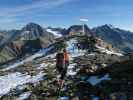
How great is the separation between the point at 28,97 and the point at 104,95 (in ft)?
29.0

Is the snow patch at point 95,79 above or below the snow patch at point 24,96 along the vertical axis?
above

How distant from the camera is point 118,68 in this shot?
119 feet

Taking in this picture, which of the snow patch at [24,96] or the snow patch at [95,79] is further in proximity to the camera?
the snow patch at [95,79]

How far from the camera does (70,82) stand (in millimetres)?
35844

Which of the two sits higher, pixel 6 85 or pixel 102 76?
pixel 102 76

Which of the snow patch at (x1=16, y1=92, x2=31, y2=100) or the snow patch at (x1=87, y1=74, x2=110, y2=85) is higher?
the snow patch at (x1=87, y1=74, x2=110, y2=85)

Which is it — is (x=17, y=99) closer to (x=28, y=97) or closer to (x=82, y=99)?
(x=28, y=97)

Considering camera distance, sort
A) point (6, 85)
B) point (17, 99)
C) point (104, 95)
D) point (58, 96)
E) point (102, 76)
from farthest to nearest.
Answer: point (6, 85), point (102, 76), point (17, 99), point (58, 96), point (104, 95)

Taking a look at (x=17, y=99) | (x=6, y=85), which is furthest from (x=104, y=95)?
(x=6, y=85)

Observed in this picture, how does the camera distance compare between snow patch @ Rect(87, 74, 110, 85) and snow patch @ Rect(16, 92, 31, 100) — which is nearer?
snow patch @ Rect(16, 92, 31, 100)

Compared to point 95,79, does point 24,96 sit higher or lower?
lower

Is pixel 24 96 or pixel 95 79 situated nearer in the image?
pixel 24 96

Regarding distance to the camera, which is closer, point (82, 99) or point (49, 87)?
point (82, 99)

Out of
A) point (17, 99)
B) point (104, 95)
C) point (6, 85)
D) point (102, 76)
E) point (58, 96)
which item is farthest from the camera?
point (6, 85)
